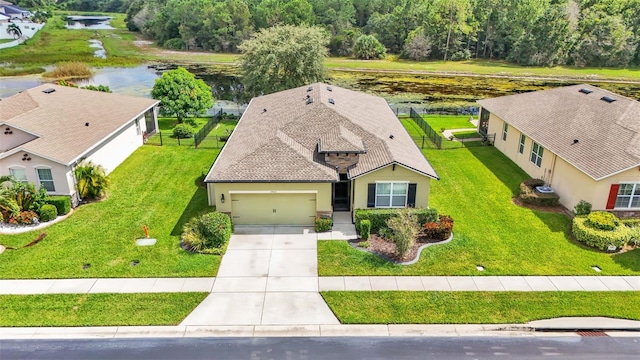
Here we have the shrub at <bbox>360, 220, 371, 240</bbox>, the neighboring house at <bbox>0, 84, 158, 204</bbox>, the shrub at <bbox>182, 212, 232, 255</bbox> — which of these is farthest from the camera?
the neighboring house at <bbox>0, 84, 158, 204</bbox>

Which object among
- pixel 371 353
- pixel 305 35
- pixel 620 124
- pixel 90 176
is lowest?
pixel 371 353

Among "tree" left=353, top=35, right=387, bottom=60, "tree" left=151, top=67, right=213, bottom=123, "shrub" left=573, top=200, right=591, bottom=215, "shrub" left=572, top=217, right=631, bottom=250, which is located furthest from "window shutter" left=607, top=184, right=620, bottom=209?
"tree" left=353, top=35, right=387, bottom=60

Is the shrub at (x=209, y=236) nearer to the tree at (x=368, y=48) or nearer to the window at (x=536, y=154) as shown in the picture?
the window at (x=536, y=154)

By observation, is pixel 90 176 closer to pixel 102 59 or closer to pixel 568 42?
pixel 102 59

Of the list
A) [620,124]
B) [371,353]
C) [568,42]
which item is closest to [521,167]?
[620,124]

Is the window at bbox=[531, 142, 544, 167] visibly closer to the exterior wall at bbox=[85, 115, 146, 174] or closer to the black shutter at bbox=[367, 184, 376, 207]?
the black shutter at bbox=[367, 184, 376, 207]

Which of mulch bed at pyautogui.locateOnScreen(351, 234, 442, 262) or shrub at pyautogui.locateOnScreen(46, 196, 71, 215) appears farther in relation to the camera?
shrub at pyautogui.locateOnScreen(46, 196, 71, 215)
